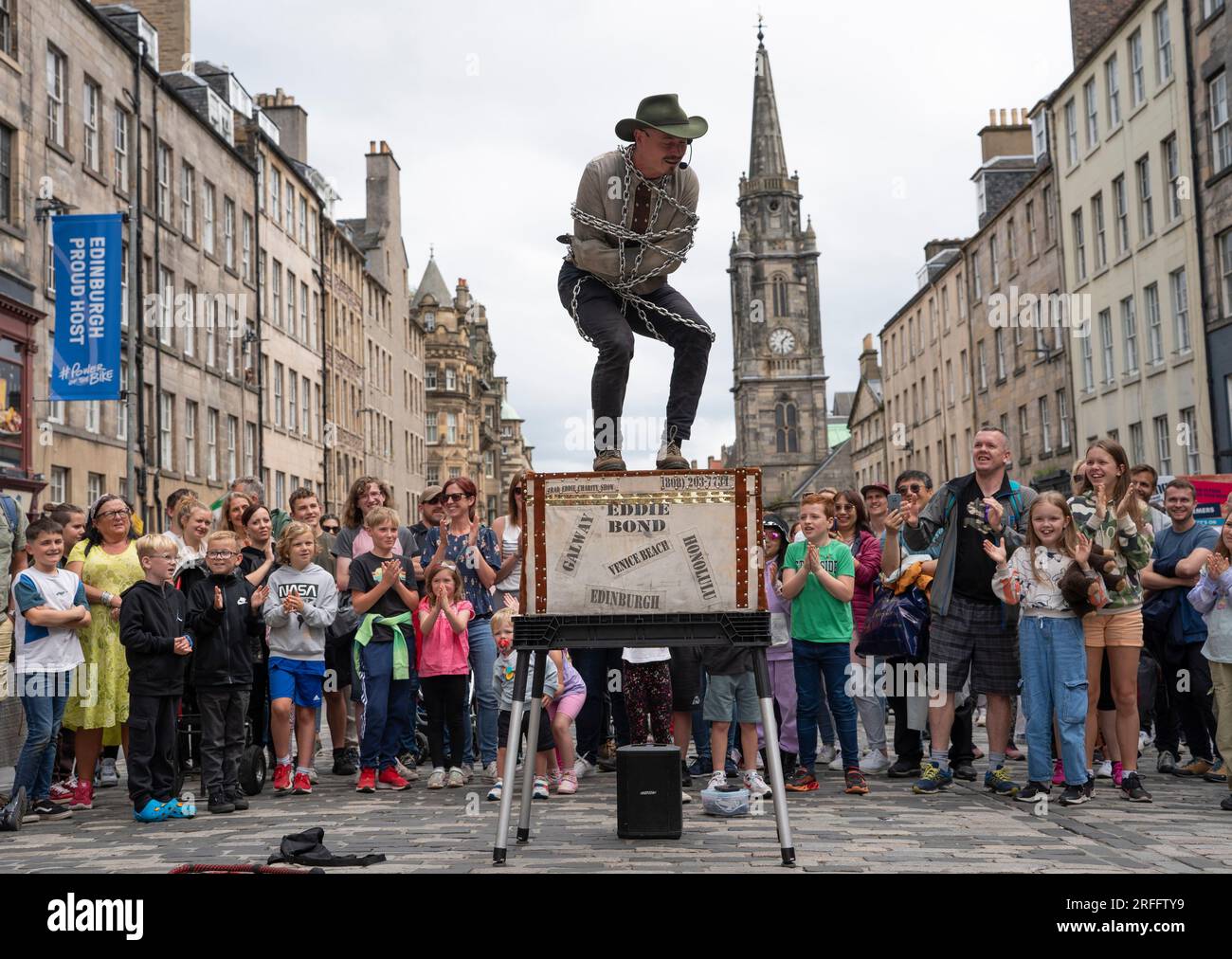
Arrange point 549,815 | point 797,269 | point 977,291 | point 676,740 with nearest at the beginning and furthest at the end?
point 549,815 < point 676,740 < point 977,291 < point 797,269

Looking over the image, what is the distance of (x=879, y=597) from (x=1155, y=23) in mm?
27627

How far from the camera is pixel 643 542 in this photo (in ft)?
19.9

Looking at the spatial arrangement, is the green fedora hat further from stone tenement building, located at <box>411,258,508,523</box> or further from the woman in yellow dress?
stone tenement building, located at <box>411,258,508,523</box>

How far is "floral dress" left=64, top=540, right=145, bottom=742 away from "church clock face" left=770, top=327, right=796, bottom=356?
110m

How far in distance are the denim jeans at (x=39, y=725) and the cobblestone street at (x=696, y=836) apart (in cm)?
40

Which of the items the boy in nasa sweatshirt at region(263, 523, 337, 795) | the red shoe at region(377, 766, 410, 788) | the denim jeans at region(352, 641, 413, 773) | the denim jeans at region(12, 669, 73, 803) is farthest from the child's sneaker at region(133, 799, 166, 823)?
the red shoe at region(377, 766, 410, 788)

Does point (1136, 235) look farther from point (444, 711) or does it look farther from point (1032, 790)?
point (444, 711)

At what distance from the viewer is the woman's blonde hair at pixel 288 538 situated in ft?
33.0

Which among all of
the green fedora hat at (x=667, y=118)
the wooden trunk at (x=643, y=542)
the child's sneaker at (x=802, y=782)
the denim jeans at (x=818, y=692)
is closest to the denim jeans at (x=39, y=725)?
the wooden trunk at (x=643, y=542)

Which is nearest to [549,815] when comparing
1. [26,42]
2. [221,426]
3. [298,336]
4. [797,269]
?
[26,42]

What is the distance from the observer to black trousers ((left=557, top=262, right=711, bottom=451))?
653cm

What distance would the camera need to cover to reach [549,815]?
808 centimetres

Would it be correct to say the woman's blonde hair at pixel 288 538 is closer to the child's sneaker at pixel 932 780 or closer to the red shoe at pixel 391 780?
the red shoe at pixel 391 780
